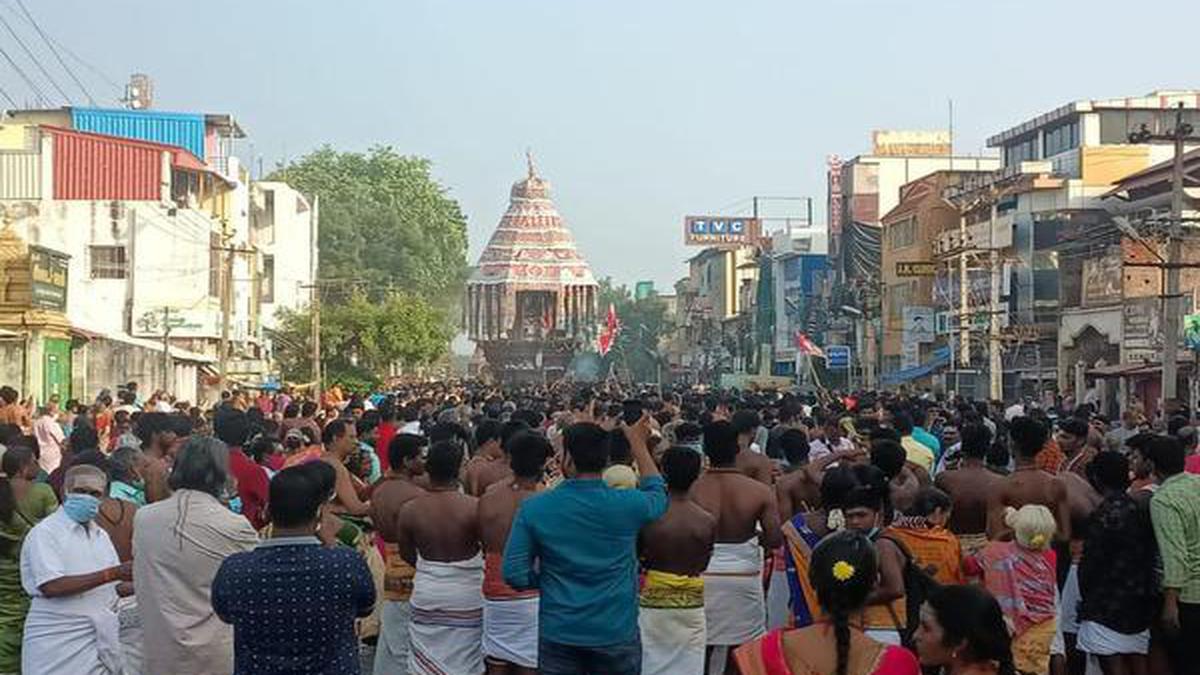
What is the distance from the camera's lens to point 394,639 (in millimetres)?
9781

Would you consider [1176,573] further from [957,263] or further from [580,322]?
[580,322]

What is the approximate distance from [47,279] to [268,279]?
40208 millimetres

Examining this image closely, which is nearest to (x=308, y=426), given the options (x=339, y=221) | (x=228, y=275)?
(x=228, y=275)

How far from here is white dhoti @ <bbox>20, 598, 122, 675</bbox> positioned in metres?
7.66

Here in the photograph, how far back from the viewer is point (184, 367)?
48.6 m

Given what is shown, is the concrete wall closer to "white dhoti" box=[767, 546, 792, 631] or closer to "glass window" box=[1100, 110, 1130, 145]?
"glass window" box=[1100, 110, 1130, 145]

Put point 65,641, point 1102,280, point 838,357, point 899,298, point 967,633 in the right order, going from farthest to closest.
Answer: point 838,357 < point 899,298 < point 1102,280 < point 65,641 < point 967,633

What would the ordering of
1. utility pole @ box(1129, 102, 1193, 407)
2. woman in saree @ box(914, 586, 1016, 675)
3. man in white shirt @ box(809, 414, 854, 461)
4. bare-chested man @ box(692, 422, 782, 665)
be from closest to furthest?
woman in saree @ box(914, 586, 1016, 675)
bare-chested man @ box(692, 422, 782, 665)
man in white shirt @ box(809, 414, 854, 461)
utility pole @ box(1129, 102, 1193, 407)

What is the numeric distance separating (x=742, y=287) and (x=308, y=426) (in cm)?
9481

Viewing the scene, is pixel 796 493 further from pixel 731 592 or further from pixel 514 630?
pixel 514 630

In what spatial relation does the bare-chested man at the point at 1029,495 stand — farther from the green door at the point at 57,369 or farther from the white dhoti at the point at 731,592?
the green door at the point at 57,369

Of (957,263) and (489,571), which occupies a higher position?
(957,263)

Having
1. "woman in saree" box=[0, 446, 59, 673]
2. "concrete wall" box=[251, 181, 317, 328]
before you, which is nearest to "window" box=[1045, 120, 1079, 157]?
"concrete wall" box=[251, 181, 317, 328]

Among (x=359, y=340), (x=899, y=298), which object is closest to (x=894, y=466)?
(x=359, y=340)
